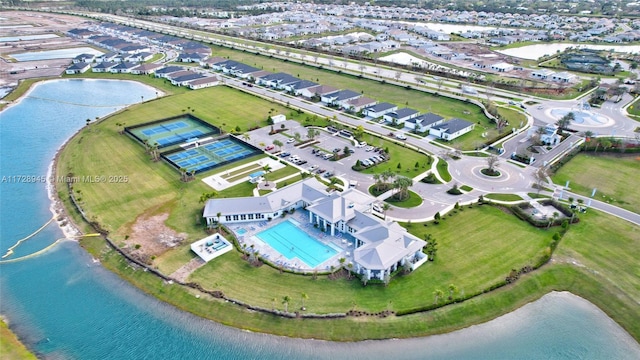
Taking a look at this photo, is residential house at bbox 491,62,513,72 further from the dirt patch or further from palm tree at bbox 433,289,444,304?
the dirt patch

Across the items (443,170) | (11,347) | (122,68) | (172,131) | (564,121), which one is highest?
(122,68)

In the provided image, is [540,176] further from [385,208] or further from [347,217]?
[347,217]

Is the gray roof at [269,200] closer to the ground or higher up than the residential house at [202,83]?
closer to the ground

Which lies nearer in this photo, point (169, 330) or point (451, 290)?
point (169, 330)

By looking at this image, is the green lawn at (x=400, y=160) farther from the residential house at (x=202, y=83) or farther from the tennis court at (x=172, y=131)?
the residential house at (x=202, y=83)

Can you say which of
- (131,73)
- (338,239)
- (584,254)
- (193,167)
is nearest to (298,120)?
(193,167)

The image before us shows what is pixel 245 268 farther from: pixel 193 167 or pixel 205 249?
pixel 193 167

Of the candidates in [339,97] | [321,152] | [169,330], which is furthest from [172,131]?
[169,330]

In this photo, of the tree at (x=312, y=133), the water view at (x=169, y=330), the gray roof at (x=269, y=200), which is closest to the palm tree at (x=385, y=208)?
the gray roof at (x=269, y=200)
